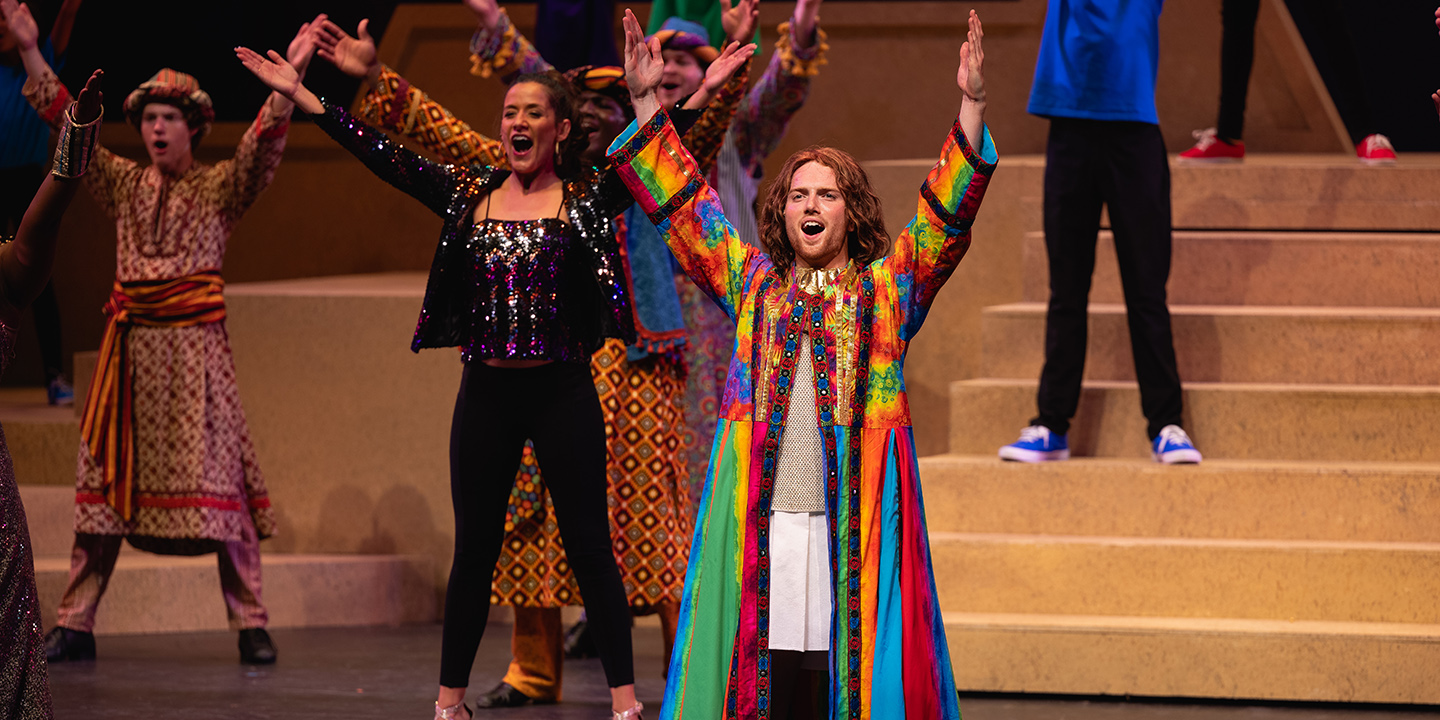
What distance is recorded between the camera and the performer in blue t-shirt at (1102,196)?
4.39 metres

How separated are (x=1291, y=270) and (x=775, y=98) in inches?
71.7

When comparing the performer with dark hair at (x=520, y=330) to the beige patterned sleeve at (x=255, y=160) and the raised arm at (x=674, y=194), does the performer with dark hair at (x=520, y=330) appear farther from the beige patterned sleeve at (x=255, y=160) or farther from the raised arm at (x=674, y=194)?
the beige patterned sleeve at (x=255, y=160)

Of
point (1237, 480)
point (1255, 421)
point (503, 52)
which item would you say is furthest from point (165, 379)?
point (1255, 421)

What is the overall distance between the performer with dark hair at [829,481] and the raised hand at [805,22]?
131 cm

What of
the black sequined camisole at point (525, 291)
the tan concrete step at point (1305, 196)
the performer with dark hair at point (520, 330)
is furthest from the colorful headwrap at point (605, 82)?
the tan concrete step at point (1305, 196)

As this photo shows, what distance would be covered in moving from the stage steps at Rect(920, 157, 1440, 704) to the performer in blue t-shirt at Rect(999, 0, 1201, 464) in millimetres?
179

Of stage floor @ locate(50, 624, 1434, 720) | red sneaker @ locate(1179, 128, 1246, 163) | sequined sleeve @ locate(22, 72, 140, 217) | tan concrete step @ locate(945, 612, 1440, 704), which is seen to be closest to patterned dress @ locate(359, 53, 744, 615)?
stage floor @ locate(50, 624, 1434, 720)

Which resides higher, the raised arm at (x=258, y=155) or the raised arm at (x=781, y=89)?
the raised arm at (x=781, y=89)

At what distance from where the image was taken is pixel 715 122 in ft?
12.2

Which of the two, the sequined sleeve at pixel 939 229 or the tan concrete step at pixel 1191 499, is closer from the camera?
the sequined sleeve at pixel 939 229

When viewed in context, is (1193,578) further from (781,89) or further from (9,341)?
(9,341)

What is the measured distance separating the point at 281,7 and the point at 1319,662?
503 centimetres

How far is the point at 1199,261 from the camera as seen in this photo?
5.14 meters

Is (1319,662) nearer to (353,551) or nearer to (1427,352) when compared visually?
(1427,352)
